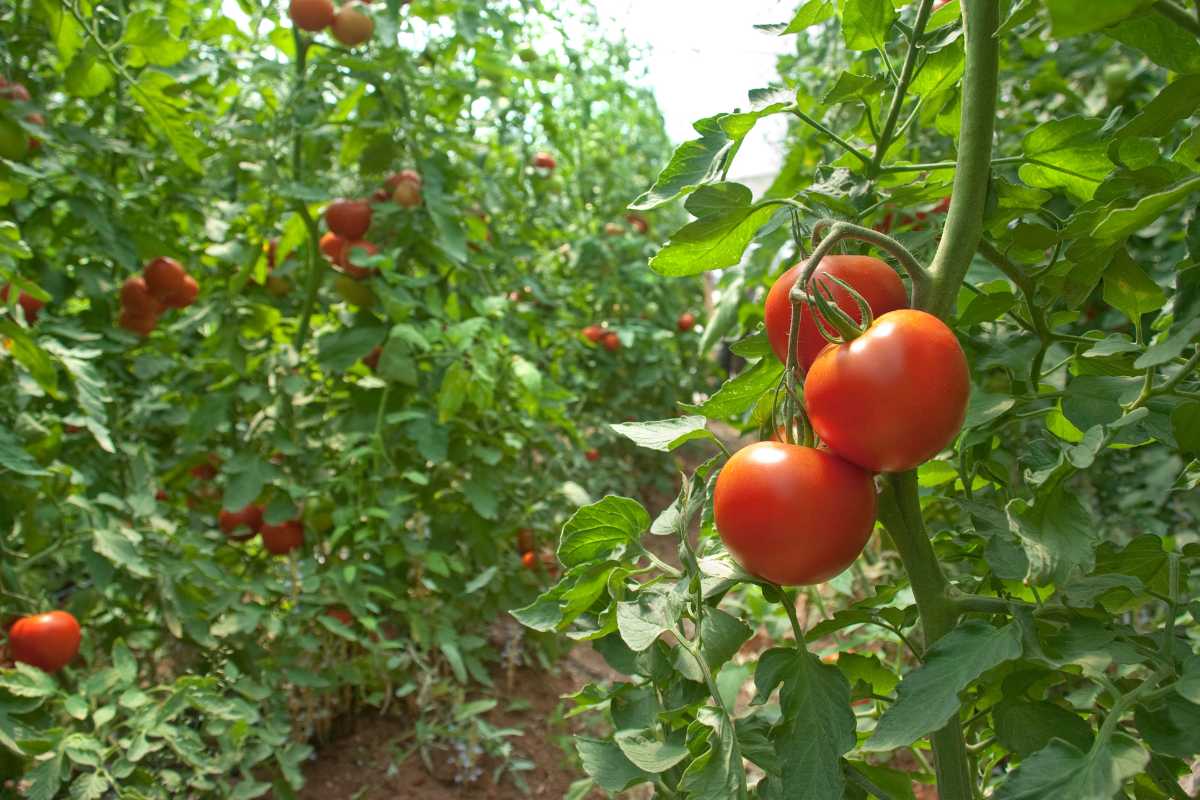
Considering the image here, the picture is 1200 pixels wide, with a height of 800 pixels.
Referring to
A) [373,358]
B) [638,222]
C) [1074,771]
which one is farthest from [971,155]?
[638,222]

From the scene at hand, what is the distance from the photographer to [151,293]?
5.82ft

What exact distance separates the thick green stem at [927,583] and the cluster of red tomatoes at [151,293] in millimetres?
1599

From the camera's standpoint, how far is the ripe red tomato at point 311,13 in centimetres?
167

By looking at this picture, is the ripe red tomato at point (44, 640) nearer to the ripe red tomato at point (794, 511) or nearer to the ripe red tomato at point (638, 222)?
the ripe red tomato at point (794, 511)

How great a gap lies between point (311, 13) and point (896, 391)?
5.16 feet

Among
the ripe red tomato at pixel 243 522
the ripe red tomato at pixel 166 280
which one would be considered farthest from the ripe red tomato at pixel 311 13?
the ripe red tomato at pixel 243 522

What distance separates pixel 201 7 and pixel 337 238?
693mm

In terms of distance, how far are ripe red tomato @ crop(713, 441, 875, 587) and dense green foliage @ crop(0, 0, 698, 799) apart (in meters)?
0.95

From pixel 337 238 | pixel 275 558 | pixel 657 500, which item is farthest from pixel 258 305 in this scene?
pixel 657 500

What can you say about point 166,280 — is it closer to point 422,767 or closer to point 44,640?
point 44,640

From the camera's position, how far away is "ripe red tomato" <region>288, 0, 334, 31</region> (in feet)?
5.49

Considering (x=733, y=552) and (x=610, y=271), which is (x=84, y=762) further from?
(x=610, y=271)

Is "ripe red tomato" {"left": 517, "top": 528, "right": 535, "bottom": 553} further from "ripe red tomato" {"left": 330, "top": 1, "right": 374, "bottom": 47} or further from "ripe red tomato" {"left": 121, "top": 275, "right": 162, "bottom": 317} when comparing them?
"ripe red tomato" {"left": 330, "top": 1, "right": 374, "bottom": 47}

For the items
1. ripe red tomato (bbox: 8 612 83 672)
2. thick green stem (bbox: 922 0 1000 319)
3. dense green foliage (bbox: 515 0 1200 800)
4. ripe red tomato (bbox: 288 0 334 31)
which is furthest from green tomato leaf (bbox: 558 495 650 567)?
ripe red tomato (bbox: 288 0 334 31)
